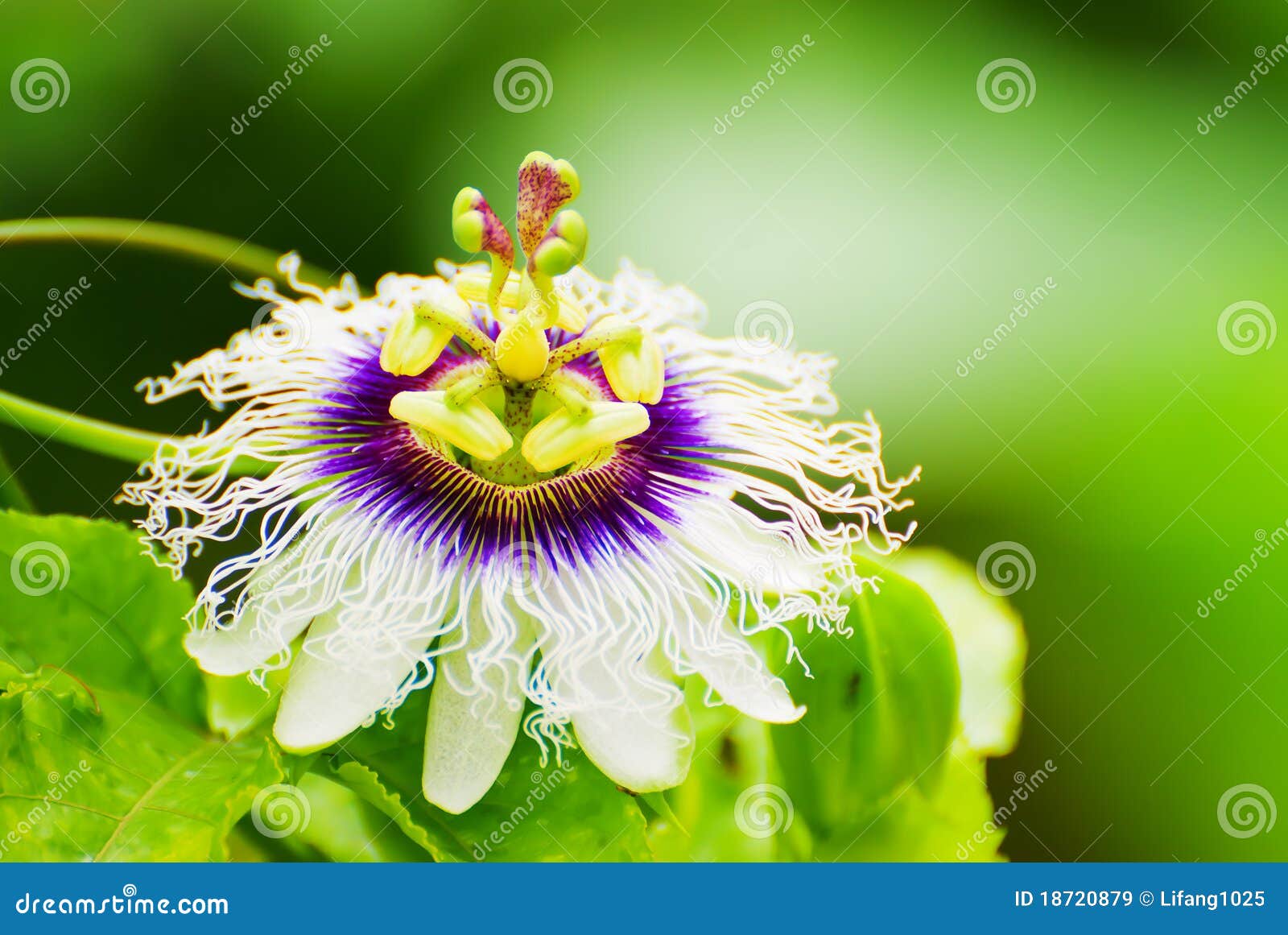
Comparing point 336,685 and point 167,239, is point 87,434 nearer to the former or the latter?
point 167,239

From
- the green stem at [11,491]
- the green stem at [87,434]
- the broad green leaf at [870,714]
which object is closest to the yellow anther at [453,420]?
the green stem at [87,434]

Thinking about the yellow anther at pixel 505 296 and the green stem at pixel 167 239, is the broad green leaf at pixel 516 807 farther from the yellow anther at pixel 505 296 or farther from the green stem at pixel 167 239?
the green stem at pixel 167 239

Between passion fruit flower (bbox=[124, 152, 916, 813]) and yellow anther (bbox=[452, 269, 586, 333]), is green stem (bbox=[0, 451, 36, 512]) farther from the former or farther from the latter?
yellow anther (bbox=[452, 269, 586, 333])

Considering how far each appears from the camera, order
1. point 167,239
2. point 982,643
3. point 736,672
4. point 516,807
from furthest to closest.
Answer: point 167,239, point 982,643, point 736,672, point 516,807

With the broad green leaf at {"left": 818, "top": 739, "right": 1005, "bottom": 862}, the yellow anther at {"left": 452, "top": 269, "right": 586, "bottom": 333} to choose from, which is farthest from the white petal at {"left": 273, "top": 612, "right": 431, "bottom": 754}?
the broad green leaf at {"left": 818, "top": 739, "right": 1005, "bottom": 862}

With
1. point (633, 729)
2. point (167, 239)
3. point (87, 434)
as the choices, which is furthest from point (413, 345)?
point (167, 239)
